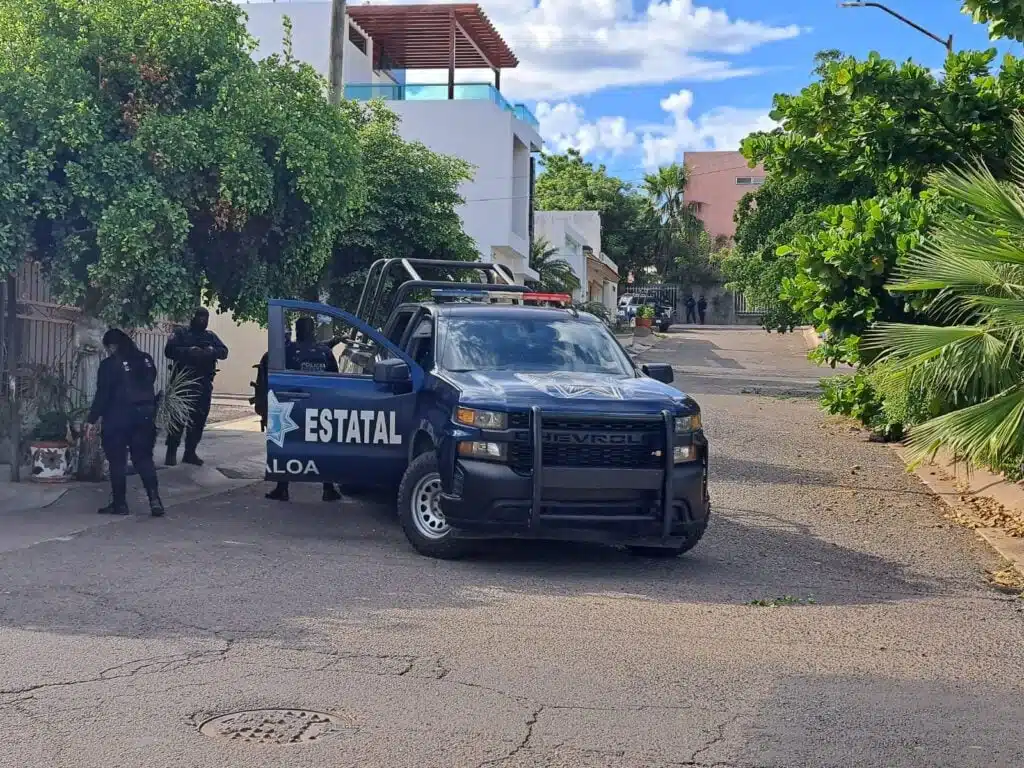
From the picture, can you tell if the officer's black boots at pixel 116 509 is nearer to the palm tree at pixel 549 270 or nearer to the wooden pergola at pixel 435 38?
the wooden pergola at pixel 435 38

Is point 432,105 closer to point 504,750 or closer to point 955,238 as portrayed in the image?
point 955,238

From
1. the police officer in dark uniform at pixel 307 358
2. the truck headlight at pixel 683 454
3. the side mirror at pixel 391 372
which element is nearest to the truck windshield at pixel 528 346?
the side mirror at pixel 391 372

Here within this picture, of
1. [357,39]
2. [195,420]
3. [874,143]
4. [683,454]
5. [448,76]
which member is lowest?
[195,420]

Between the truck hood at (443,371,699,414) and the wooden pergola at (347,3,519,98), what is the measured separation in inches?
931

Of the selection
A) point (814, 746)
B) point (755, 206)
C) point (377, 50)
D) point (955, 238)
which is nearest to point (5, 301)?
point (955, 238)

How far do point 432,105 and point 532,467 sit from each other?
25.2 meters

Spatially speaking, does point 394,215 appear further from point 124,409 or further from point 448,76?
point 448,76

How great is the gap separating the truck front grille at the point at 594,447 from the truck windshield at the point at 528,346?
1.28m

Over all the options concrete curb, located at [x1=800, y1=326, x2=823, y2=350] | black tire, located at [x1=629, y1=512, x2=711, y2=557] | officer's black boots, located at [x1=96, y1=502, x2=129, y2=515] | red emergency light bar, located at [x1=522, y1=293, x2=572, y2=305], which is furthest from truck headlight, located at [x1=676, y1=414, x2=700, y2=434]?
concrete curb, located at [x1=800, y1=326, x2=823, y2=350]

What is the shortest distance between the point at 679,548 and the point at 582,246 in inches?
1884

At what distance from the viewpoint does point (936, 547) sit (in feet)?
36.1

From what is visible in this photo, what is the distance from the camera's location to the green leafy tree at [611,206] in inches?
2798

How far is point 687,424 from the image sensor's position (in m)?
9.21

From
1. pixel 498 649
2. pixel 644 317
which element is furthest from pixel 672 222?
pixel 498 649
